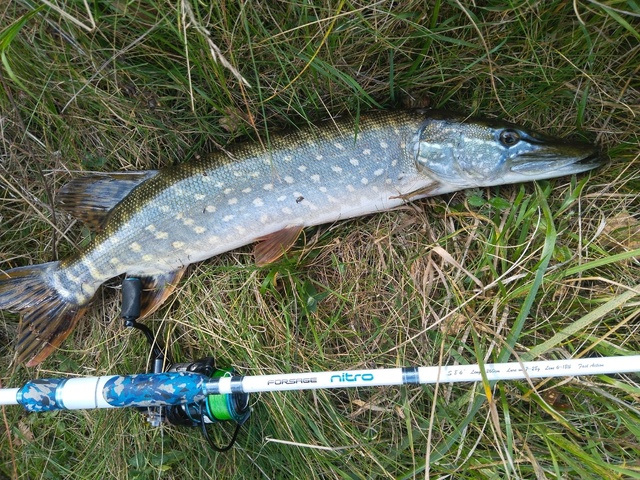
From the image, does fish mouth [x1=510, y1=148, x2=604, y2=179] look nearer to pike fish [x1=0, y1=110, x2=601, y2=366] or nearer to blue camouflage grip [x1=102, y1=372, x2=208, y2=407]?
pike fish [x1=0, y1=110, x2=601, y2=366]

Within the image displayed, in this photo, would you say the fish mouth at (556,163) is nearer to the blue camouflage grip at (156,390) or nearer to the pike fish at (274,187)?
the pike fish at (274,187)

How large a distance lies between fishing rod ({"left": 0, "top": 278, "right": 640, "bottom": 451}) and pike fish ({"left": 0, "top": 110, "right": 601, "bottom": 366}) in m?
0.28

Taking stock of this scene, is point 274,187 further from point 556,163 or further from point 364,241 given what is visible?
point 556,163

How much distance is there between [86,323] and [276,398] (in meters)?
0.89

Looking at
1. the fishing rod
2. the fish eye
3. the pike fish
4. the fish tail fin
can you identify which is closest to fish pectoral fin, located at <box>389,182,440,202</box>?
the pike fish

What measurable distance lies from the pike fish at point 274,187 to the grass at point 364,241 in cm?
10

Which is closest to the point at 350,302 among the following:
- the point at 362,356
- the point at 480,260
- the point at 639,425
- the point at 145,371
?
the point at 362,356

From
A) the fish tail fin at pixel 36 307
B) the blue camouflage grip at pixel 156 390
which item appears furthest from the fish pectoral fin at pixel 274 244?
the fish tail fin at pixel 36 307

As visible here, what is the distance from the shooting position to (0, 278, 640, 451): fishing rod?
3.80 ft

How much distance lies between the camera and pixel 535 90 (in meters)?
1.46

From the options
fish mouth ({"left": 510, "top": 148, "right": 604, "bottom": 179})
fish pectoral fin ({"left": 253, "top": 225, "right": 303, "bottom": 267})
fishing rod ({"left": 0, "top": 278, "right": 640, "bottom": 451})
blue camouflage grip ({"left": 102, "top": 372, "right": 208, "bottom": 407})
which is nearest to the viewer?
fishing rod ({"left": 0, "top": 278, "right": 640, "bottom": 451})

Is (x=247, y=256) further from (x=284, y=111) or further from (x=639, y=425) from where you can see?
(x=639, y=425)

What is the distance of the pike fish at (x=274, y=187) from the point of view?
145 centimetres

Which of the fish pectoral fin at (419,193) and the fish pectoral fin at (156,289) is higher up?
the fish pectoral fin at (419,193)
